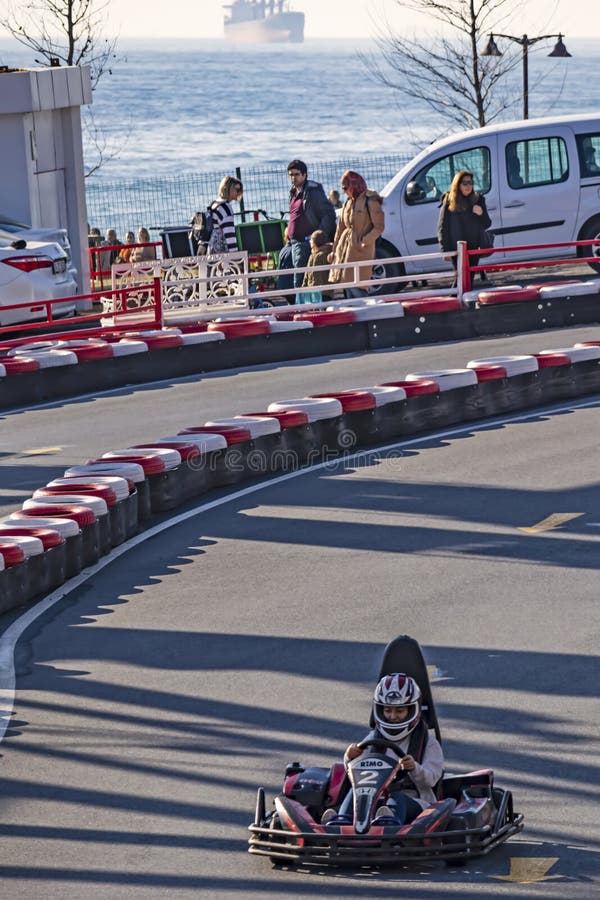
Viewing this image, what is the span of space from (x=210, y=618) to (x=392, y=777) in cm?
353

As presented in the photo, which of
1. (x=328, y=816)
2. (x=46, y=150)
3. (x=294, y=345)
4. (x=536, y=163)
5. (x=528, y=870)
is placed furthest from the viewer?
(x=46, y=150)

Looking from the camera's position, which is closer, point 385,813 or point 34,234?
point 385,813

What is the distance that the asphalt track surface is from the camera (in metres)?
6.64

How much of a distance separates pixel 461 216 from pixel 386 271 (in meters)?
1.95

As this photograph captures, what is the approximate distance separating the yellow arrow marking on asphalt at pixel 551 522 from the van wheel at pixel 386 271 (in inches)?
383

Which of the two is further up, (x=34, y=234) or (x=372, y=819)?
(x=34, y=234)

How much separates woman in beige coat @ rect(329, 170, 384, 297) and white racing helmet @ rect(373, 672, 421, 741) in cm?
1293

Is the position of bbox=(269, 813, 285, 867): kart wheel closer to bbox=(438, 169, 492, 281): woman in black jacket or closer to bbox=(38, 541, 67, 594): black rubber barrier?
bbox=(38, 541, 67, 594): black rubber barrier

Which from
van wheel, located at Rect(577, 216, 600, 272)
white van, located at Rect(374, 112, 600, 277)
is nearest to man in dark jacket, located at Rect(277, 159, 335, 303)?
white van, located at Rect(374, 112, 600, 277)

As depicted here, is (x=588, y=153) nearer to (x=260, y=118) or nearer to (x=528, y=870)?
(x=528, y=870)

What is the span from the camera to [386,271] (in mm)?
21891

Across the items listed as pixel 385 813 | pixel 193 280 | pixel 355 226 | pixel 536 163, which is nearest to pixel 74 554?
pixel 385 813

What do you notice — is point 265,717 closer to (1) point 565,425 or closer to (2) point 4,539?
(2) point 4,539

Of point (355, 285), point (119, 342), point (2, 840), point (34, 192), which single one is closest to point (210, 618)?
point (2, 840)
